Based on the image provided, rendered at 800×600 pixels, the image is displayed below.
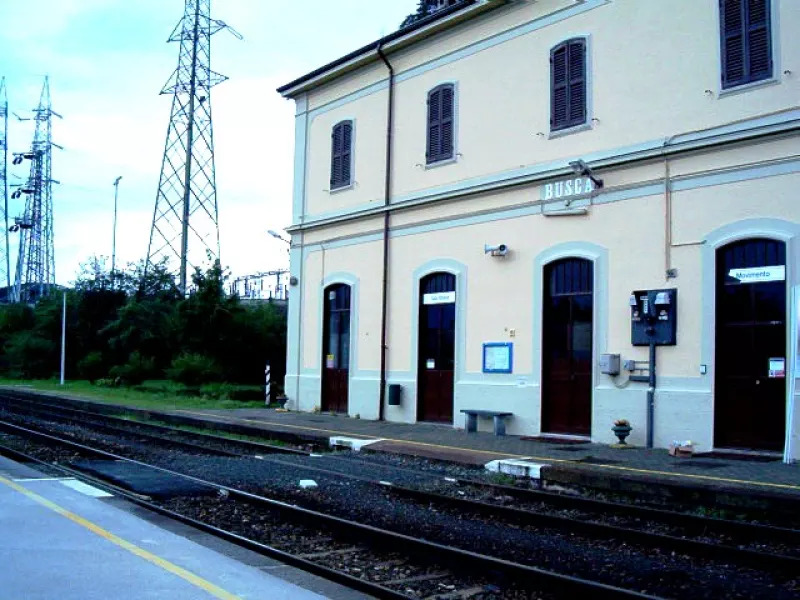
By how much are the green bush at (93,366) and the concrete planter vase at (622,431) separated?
36.8 metres

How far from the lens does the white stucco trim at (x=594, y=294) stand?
54.9ft

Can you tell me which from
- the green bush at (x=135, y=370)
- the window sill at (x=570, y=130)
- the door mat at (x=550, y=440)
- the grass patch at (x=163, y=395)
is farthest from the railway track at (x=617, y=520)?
the green bush at (x=135, y=370)

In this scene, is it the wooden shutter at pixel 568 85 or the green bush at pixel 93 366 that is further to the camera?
the green bush at pixel 93 366

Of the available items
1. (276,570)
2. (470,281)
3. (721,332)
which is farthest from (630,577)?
(470,281)

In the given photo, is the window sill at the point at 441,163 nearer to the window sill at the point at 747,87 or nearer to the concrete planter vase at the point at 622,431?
the window sill at the point at 747,87

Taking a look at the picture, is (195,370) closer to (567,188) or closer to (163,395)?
(163,395)

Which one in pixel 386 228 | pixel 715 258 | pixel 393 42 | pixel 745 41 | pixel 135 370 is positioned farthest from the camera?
pixel 135 370

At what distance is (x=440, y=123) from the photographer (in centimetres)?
2084

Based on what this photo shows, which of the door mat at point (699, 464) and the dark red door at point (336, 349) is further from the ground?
the dark red door at point (336, 349)

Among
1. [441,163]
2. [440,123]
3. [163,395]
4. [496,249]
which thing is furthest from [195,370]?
[496,249]

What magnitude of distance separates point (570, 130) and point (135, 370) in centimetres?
3094

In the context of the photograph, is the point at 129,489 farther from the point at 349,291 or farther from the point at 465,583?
the point at 349,291

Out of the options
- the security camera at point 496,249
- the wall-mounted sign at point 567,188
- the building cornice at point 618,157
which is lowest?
the security camera at point 496,249

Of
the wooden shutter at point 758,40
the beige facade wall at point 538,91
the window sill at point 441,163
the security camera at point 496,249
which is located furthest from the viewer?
the window sill at point 441,163
